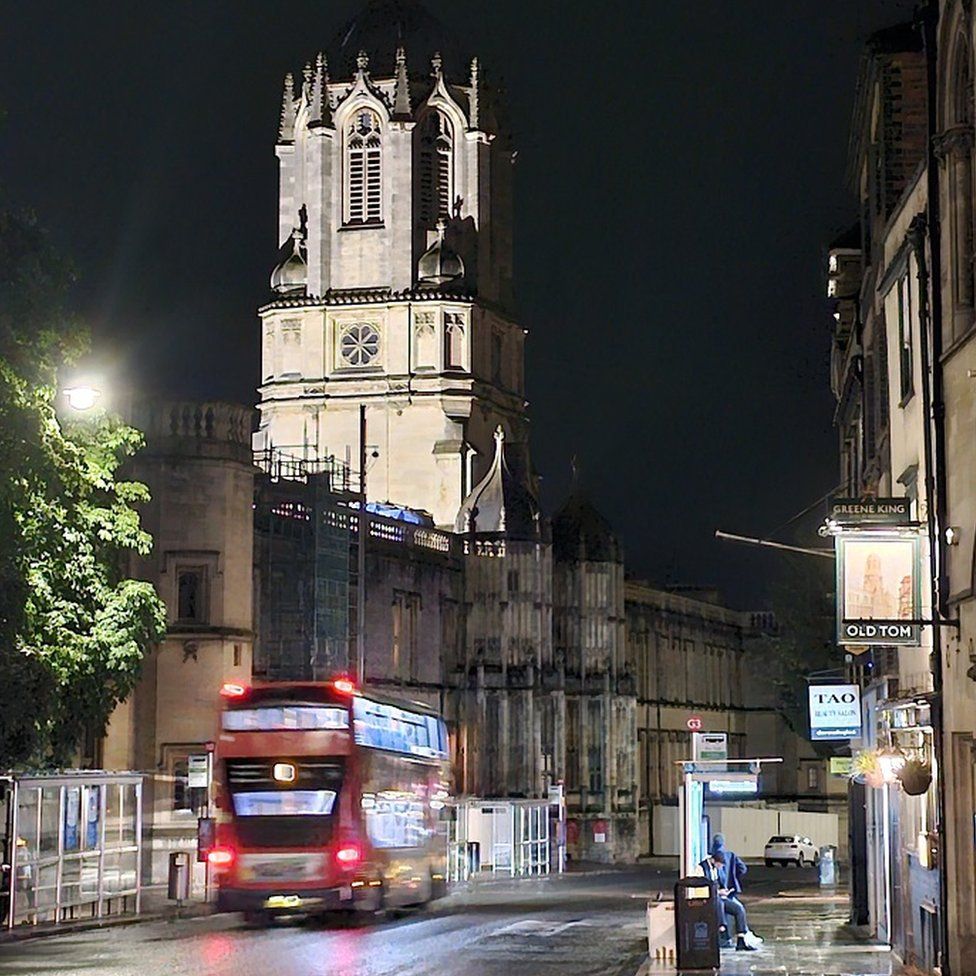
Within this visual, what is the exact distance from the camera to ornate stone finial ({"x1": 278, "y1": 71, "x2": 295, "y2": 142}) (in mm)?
99125

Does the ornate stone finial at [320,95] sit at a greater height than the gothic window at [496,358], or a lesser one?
greater

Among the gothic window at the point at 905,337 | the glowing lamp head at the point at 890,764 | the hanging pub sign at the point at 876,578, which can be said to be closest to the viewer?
the hanging pub sign at the point at 876,578

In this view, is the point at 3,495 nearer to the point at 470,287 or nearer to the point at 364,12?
the point at 470,287

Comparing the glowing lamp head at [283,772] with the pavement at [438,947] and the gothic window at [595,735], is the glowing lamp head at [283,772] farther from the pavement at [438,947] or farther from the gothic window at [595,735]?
Answer: the gothic window at [595,735]

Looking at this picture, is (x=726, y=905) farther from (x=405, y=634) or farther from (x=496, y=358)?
(x=496, y=358)

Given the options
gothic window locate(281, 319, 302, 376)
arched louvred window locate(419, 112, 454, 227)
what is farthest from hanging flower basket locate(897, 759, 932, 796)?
arched louvred window locate(419, 112, 454, 227)

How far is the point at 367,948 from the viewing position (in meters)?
32.9

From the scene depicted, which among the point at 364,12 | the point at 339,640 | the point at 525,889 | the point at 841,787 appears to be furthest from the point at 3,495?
the point at 841,787

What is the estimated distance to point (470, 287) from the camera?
96.2m

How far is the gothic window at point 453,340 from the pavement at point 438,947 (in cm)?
4813

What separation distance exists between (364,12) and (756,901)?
55811 millimetres

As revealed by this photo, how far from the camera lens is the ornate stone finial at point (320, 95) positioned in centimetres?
9769

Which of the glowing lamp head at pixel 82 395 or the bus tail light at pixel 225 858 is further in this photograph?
the bus tail light at pixel 225 858

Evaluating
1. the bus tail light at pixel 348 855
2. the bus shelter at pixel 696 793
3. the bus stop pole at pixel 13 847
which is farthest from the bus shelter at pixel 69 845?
the bus shelter at pixel 696 793
